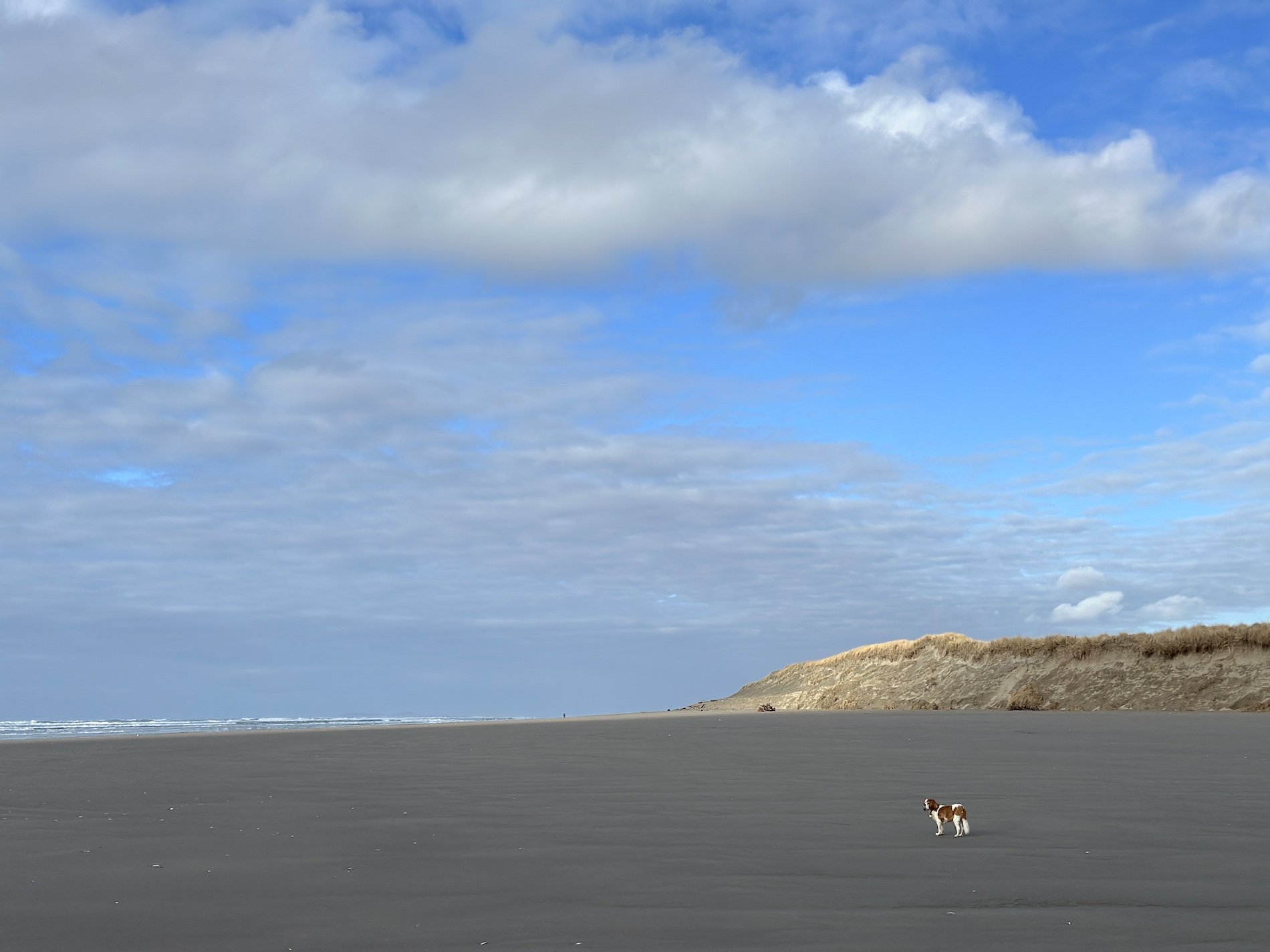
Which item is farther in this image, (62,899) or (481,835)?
(481,835)

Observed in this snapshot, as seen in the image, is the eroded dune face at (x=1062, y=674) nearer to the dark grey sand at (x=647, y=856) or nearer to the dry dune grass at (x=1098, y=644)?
the dry dune grass at (x=1098, y=644)

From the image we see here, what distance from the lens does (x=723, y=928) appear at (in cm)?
415

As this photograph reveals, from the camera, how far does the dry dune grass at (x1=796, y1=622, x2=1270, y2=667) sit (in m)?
33.5

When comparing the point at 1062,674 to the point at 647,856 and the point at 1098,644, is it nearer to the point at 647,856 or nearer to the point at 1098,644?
the point at 1098,644

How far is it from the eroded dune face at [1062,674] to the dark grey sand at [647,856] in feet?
72.8

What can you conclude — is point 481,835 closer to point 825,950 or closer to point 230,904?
point 230,904

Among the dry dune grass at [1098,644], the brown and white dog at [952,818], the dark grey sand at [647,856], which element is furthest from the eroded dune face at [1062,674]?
the brown and white dog at [952,818]

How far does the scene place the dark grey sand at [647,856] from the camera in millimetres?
4188

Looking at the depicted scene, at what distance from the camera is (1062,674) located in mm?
37312

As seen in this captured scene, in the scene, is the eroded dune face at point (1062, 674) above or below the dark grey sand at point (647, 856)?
below

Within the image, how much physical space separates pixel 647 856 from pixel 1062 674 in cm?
3526

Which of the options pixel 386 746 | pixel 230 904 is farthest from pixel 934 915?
pixel 386 746

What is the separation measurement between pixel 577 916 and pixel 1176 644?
3570cm

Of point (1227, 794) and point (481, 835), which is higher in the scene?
point (481, 835)
